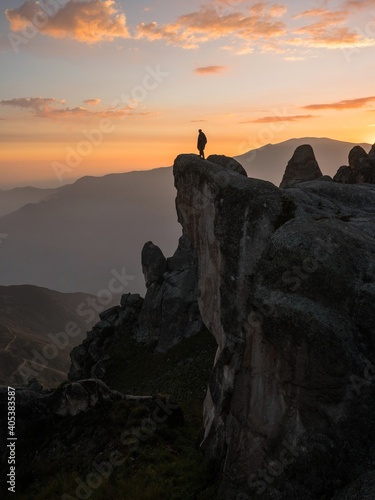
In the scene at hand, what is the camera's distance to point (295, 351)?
44.7 ft

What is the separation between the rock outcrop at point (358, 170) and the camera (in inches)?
2304

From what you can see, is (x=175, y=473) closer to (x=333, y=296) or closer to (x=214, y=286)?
(x=214, y=286)

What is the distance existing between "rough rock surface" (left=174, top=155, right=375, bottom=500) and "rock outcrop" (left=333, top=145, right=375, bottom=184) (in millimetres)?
45332

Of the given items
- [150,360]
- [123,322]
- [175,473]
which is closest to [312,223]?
[175,473]

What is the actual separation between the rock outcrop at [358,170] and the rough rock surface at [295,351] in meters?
45.3

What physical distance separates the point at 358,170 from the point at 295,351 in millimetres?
52821

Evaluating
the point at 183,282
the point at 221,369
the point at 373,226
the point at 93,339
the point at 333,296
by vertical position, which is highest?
the point at 373,226

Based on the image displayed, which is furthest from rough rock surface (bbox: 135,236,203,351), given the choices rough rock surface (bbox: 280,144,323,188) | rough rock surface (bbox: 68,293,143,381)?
rough rock surface (bbox: 280,144,323,188)

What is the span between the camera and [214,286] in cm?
1956

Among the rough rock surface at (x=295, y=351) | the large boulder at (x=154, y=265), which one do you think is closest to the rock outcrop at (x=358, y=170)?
the large boulder at (x=154, y=265)

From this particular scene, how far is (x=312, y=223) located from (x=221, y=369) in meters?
7.99

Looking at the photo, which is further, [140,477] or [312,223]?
[140,477]

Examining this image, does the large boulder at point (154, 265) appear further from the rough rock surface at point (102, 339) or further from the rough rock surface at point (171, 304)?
the rough rock surface at point (102, 339)

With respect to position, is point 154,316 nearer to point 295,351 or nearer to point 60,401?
point 60,401
